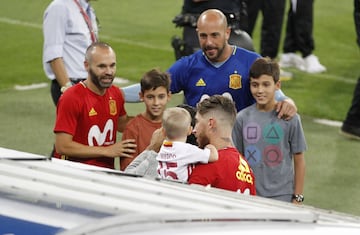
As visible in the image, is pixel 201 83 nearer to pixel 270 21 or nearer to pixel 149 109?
pixel 149 109

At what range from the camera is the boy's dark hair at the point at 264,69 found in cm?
683

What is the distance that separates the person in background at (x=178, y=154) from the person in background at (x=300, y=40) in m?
8.19

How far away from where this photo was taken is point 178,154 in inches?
227

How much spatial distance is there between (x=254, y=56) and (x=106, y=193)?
356 centimetres

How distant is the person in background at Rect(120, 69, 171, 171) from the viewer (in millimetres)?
6703

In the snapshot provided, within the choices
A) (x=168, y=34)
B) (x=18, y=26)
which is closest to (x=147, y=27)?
(x=168, y=34)

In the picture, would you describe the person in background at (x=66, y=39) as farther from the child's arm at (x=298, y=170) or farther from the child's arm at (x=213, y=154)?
the child's arm at (x=213, y=154)

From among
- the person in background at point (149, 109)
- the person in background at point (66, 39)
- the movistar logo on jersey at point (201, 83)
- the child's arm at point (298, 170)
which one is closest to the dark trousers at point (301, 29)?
the person in background at point (66, 39)

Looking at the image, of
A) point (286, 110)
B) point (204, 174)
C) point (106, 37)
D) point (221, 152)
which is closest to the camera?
point (204, 174)

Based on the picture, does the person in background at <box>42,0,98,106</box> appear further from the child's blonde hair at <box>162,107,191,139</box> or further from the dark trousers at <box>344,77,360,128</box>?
the dark trousers at <box>344,77,360,128</box>

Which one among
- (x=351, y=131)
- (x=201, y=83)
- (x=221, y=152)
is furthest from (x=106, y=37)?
(x=221, y=152)

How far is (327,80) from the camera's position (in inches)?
532

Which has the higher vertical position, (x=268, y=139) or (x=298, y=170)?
(x=268, y=139)

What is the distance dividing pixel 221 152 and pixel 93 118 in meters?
1.29
